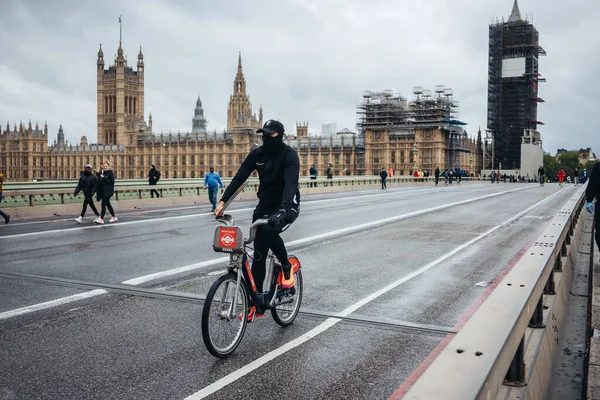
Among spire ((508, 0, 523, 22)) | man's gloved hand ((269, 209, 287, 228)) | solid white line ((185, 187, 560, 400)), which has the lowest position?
solid white line ((185, 187, 560, 400))

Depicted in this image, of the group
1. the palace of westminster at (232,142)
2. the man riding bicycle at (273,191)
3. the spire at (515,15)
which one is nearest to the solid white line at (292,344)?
the man riding bicycle at (273,191)

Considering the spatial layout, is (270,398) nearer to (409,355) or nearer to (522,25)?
(409,355)

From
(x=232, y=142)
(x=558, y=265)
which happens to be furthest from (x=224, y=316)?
(x=232, y=142)

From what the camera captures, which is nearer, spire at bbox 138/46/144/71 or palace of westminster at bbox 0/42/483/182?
palace of westminster at bbox 0/42/483/182

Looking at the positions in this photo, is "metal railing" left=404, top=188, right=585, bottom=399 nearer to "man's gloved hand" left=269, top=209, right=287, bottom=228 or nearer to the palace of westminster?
"man's gloved hand" left=269, top=209, right=287, bottom=228

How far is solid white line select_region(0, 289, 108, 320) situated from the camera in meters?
6.41

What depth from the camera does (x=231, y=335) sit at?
527 centimetres

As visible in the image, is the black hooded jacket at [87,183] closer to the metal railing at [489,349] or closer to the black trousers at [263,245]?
the black trousers at [263,245]

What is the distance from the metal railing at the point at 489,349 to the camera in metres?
2.11

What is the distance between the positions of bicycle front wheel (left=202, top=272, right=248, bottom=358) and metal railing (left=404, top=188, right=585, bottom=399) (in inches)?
87.9

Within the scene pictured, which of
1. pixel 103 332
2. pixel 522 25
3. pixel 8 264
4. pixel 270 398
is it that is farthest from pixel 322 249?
pixel 522 25

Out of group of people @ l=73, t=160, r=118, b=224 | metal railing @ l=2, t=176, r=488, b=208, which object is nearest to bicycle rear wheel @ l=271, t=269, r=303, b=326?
group of people @ l=73, t=160, r=118, b=224

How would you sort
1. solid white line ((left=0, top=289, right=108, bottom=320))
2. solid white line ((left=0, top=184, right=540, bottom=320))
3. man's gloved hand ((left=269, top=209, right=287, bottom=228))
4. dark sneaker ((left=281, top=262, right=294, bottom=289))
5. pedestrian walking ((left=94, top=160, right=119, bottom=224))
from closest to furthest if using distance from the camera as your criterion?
man's gloved hand ((left=269, top=209, right=287, bottom=228)), dark sneaker ((left=281, top=262, right=294, bottom=289)), solid white line ((left=0, top=289, right=108, bottom=320)), solid white line ((left=0, top=184, right=540, bottom=320)), pedestrian walking ((left=94, top=160, right=119, bottom=224))

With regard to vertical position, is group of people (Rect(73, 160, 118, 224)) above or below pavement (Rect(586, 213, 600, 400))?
above
